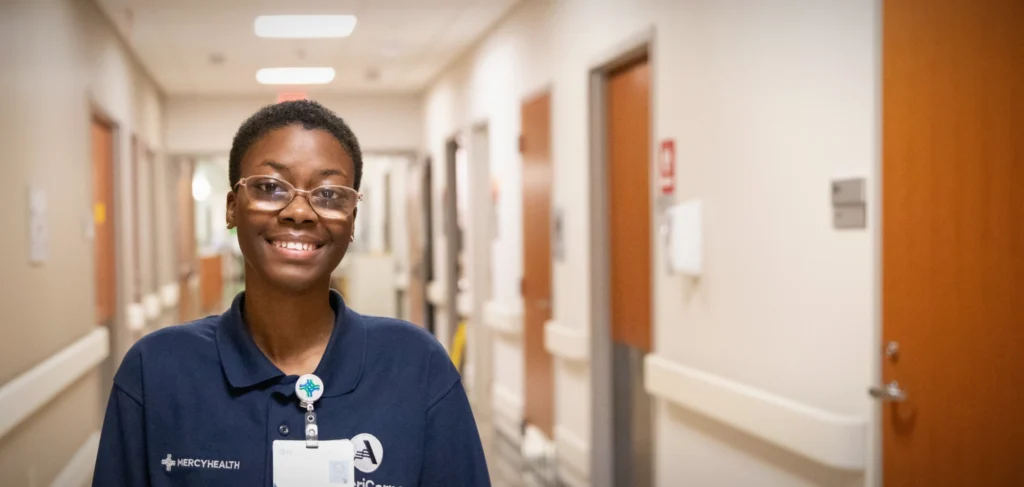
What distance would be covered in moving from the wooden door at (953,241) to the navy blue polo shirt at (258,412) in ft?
4.32

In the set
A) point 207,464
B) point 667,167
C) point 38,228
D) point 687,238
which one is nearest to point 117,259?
point 38,228

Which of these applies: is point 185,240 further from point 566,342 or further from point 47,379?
point 566,342

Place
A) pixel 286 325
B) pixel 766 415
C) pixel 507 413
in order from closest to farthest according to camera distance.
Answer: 1. pixel 286 325
2. pixel 766 415
3. pixel 507 413

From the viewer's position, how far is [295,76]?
335 inches

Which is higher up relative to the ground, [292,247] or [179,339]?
[292,247]

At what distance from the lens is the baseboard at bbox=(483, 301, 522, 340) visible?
6.13m

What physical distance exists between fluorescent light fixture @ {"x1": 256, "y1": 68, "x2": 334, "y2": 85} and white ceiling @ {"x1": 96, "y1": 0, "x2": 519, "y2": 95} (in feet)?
0.35

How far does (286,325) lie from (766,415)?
202 centimetres

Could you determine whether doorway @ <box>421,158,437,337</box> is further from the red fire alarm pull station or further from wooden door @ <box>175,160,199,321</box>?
the red fire alarm pull station

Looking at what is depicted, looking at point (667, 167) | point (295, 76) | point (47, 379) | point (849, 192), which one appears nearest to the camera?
point (849, 192)

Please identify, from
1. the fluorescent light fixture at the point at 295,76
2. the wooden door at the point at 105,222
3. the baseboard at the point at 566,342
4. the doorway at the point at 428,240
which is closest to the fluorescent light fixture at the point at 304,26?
the wooden door at the point at 105,222

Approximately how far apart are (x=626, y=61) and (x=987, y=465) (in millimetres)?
2611

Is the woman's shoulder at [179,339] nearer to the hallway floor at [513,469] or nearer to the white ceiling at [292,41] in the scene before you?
the hallway floor at [513,469]

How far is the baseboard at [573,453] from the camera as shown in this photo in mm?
4762
